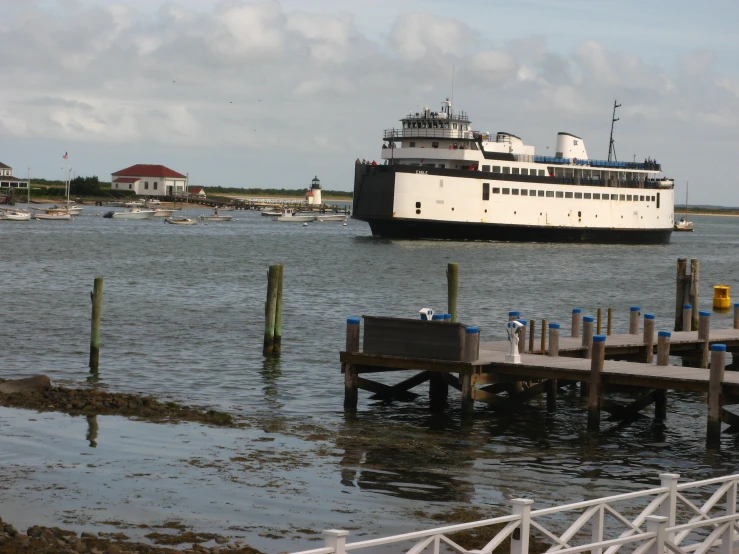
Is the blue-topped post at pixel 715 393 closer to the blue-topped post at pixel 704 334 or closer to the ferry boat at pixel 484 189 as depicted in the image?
the blue-topped post at pixel 704 334

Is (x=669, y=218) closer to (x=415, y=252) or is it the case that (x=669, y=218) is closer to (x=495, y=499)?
(x=415, y=252)

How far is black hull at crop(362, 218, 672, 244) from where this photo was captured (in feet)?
283

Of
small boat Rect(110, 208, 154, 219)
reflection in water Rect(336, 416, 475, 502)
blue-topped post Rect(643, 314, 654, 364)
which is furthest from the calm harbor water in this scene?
small boat Rect(110, 208, 154, 219)

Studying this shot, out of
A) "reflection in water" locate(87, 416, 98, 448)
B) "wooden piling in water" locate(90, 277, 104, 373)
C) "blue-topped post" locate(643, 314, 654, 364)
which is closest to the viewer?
"reflection in water" locate(87, 416, 98, 448)

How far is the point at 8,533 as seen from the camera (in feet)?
40.9

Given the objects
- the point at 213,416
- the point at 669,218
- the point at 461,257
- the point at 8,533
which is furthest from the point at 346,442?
the point at 669,218

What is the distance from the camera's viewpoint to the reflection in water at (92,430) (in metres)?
18.0

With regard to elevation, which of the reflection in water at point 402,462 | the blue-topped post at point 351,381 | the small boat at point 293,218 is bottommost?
the reflection in water at point 402,462

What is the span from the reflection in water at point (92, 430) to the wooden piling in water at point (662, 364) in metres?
10.2

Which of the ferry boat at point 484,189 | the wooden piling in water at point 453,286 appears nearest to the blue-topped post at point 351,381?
the wooden piling in water at point 453,286

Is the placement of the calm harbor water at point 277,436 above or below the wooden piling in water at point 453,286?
below

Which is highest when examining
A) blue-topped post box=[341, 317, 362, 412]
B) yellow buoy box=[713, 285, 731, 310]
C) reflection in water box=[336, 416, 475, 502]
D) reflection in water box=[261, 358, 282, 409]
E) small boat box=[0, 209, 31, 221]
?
small boat box=[0, 209, 31, 221]

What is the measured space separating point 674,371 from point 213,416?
830cm

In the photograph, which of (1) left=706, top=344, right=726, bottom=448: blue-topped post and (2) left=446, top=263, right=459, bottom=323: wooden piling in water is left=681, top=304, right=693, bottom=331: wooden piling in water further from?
(1) left=706, top=344, right=726, bottom=448: blue-topped post
